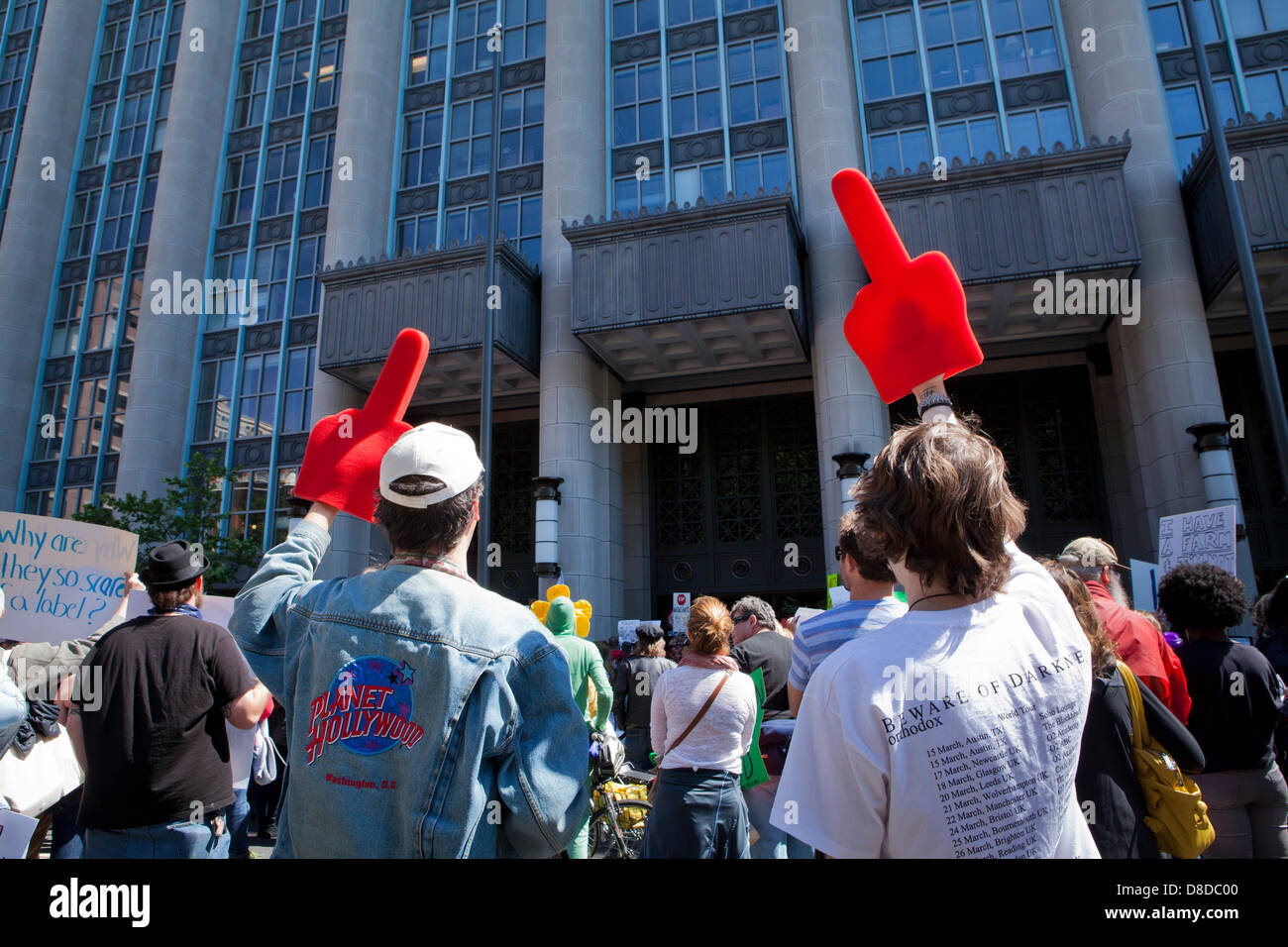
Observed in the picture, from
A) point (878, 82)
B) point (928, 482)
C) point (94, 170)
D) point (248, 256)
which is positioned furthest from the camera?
point (94, 170)

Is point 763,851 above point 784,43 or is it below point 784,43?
below

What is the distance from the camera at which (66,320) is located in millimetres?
25922

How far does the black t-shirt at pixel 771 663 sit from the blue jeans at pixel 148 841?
3210 mm

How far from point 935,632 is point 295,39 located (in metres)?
30.3

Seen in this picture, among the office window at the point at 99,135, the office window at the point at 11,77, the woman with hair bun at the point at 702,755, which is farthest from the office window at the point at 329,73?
the woman with hair bun at the point at 702,755

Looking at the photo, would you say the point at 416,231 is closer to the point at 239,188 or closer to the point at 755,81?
the point at 239,188

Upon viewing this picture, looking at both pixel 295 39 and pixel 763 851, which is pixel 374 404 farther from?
pixel 295 39

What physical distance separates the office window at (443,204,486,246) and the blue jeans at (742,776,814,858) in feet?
62.8

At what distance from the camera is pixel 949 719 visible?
4.66 feet

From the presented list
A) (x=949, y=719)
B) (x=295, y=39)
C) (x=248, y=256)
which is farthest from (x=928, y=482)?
(x=295, y=39)

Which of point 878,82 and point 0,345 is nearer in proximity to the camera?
point 878,82

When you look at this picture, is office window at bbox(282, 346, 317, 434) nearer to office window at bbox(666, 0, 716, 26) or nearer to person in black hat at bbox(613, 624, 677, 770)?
office window at bbox(666, 0, 716, 26)

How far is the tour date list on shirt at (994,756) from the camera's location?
141cm

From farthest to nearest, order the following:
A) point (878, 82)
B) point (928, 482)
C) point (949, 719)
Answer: point (878, 82) → point (928, 482) → point (949, 719)
